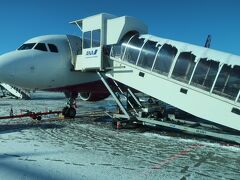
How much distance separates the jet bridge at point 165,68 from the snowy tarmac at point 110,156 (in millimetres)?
1191

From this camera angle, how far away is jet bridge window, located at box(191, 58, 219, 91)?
1100 centimetres

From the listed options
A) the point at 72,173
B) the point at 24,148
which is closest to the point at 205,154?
the point at 72,173

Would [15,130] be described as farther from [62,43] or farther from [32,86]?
[62,43]

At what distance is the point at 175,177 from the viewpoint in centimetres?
704

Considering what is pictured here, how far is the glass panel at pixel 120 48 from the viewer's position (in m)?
14.4

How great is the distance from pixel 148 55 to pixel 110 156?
567cm

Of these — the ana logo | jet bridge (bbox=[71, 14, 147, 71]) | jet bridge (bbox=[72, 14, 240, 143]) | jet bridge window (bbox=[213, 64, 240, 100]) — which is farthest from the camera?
the ana logo

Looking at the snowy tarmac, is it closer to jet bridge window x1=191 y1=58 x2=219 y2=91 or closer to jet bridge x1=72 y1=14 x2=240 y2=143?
jet bridge x1=72 y1=14 x2=240 y2=143

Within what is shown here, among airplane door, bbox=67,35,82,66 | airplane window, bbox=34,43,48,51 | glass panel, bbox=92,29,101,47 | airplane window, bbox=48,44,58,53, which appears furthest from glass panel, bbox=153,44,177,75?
airplane window, bbox=34,43,48,51

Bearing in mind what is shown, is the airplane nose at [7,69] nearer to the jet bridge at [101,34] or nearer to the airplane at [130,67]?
the airplane at [130,67]

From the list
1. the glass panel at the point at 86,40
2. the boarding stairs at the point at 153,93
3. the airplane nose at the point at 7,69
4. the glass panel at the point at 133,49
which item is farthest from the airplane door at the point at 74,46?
the glass panel at the point at 133,49

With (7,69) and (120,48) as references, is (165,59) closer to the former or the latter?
(120,48)

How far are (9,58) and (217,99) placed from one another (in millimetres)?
9267

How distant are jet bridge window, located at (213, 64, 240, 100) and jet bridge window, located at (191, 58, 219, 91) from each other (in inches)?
9.7
